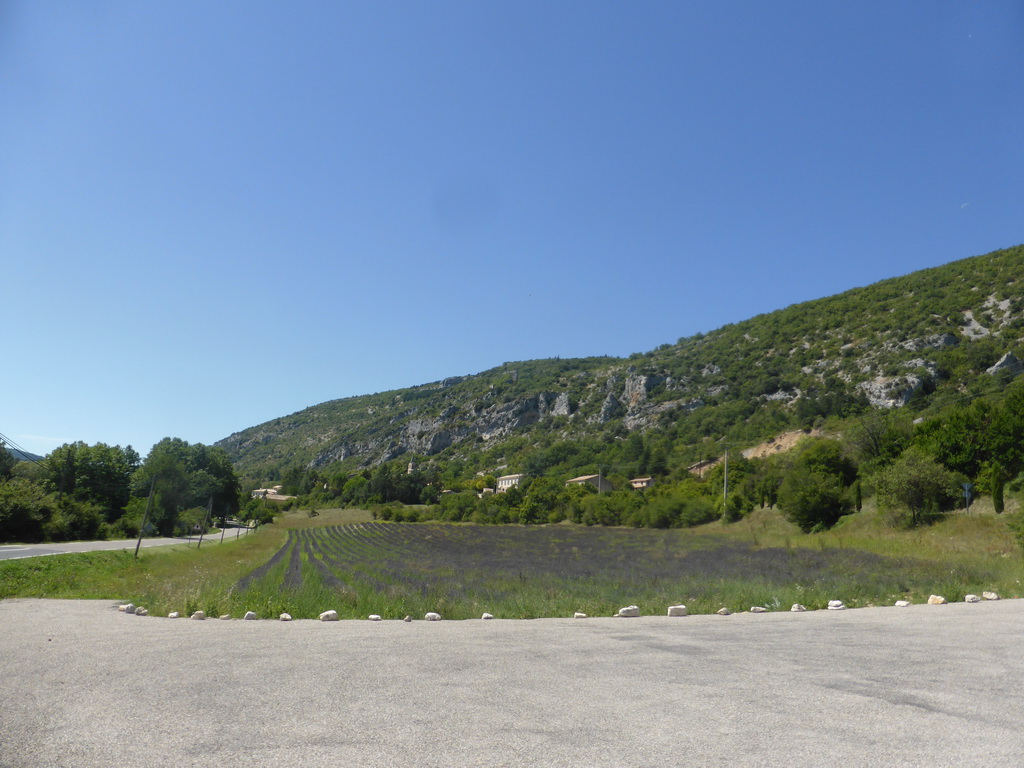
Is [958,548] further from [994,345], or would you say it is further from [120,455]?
[120,455]

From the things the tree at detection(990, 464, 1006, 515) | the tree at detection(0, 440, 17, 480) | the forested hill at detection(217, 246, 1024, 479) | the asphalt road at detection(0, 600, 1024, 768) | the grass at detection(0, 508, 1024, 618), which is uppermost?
the forested hill at detection(217, 246, 1024, 479)

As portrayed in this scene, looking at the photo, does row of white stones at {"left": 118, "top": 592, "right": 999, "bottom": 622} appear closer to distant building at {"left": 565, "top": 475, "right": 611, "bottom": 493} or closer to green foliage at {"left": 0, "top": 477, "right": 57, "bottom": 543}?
green foliage at {"left": 0, "top": 477, "right": 57, "bottom": 543}

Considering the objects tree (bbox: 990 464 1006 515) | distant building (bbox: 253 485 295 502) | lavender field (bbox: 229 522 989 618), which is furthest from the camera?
distant building (bbox: 253 485 295 502)

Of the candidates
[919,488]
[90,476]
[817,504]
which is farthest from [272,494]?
[919,488]

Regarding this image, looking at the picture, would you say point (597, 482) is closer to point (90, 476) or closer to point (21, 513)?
point (90, 476)

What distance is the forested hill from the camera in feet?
243

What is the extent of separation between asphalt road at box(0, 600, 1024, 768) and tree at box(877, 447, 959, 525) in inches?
1152

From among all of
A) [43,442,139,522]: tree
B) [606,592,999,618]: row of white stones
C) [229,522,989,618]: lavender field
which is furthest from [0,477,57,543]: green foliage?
[606,592,999,618]: row of white stones

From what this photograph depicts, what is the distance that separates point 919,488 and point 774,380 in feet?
218

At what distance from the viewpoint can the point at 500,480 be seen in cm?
12500

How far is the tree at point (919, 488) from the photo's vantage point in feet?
114

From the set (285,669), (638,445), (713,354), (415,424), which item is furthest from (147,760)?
(415,424)

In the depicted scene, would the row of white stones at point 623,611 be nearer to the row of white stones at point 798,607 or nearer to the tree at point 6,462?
the row of white stones at point 798,607

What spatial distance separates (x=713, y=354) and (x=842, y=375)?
4123 cm
